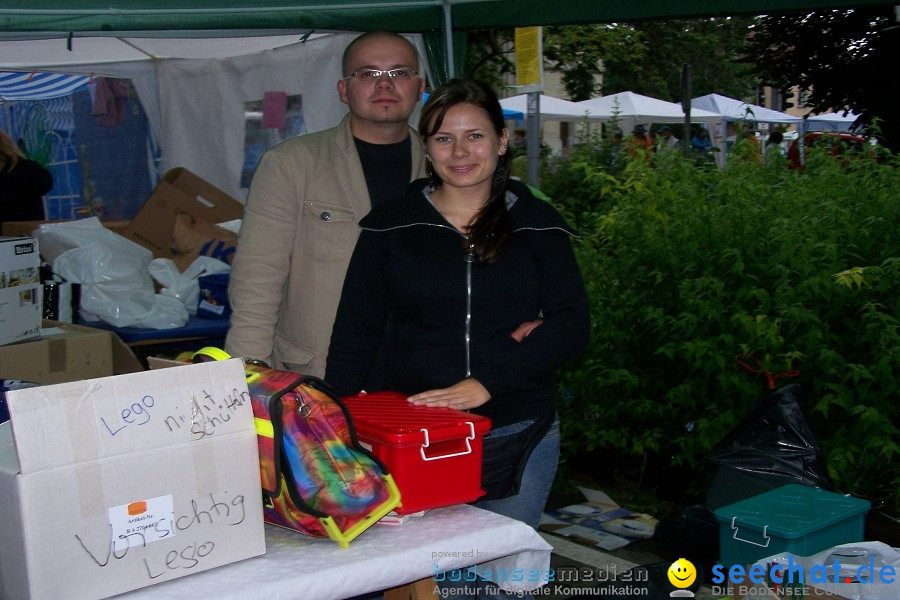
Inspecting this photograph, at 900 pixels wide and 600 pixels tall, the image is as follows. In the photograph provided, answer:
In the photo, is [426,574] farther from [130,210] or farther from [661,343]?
[130,210]

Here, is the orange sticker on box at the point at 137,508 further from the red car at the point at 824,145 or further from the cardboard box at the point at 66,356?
the red car at the point at 824,145

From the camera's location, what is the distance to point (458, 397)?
200 centimetres

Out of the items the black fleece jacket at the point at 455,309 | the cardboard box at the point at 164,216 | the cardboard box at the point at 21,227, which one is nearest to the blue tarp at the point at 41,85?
the cardboard box at the point at 21,227

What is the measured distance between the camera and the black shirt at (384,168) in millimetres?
2670

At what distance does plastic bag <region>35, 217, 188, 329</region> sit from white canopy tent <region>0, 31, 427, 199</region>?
3.51 ft

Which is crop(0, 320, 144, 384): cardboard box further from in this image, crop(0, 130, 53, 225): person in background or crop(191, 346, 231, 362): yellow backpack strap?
crop(191, 346, 231, 362): yellow backpack strap

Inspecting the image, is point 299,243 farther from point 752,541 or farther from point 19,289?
point 19,289

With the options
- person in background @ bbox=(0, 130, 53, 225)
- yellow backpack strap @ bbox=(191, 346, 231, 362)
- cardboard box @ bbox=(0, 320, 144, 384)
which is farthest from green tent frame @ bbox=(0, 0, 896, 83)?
yellow backpack strap @ bbox=(191, 346, 231, 362)

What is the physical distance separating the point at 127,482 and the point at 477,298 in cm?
87

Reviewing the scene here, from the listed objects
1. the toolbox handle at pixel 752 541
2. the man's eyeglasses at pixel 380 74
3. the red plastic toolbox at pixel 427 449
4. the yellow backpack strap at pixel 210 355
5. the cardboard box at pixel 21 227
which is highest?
the man's eyeglasses at pixel 380 74

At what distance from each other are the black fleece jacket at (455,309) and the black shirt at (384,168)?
1.35ft

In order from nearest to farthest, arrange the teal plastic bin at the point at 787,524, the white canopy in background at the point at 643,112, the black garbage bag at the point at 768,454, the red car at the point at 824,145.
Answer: the teal plastic bin at the point at 787,524, the black garbage bag at the point at 768,454, the red car at the point at 824,145, the white canopy in background at the point at 643,112

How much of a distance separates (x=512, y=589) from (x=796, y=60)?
944 cm

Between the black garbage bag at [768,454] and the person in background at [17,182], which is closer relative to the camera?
the black garbage bag at [768,454]
